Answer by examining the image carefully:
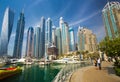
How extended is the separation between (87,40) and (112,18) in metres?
79.0

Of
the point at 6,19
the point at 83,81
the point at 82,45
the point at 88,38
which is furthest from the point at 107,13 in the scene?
the point at 6,19

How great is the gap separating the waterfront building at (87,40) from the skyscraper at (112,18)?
216 feet

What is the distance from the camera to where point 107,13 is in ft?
314

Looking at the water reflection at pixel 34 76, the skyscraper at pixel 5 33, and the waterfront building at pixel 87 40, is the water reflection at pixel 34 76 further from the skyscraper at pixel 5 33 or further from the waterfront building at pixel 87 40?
the waterfront building at pixel 87 40

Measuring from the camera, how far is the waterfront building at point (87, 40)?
166m

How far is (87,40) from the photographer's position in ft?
552

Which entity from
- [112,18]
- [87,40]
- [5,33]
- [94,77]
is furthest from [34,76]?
[87,40]

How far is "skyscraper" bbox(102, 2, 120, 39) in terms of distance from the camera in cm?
8957

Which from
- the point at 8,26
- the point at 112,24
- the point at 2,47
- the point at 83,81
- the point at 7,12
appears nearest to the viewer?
the point at 83,81

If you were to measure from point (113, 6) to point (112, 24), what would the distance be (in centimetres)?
1961

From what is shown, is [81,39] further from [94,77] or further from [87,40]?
[94,77]

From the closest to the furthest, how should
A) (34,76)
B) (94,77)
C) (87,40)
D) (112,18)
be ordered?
(94,77), (34,76), (112,18), (87,40)

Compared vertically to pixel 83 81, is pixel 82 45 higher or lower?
higher

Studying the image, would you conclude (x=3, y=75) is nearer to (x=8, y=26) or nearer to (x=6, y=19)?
(x=8, y=26)
